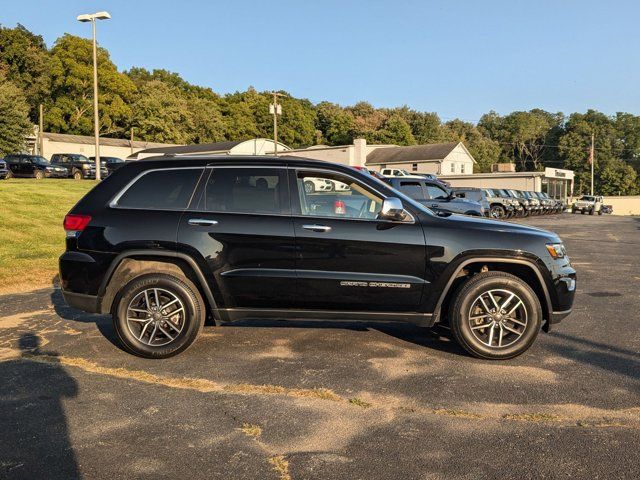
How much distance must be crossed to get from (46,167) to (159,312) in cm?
3089

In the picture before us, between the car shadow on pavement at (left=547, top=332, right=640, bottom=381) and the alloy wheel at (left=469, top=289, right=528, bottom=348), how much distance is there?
626mm

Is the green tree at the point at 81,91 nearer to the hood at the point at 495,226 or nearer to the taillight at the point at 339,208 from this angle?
the taillight at the point at 339,208

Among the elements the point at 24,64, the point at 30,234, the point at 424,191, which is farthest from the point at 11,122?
the point at 424,191

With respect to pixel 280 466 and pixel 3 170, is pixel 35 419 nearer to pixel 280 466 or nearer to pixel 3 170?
pixel 280 466

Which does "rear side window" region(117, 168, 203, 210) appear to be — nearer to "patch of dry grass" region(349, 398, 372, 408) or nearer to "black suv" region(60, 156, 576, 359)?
"black suv" region(60, 156, 576, 359)

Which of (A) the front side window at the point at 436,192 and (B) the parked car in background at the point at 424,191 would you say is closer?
(B) the parked car in background at the point at 424,191

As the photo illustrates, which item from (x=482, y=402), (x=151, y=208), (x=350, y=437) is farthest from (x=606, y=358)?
(x=151, y=208)

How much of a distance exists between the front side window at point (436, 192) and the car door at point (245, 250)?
37.6 feet

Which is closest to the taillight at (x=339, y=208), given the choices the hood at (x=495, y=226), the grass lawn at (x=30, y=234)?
the hood at (x=495, y=226)

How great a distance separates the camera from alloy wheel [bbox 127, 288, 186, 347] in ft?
16.7

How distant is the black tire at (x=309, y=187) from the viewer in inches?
205

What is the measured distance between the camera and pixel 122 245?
200 inches

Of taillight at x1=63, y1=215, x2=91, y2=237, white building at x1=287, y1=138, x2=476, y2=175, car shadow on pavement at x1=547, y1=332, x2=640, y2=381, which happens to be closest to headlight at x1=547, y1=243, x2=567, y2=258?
car shadow on pavement at x1=547, y1=332, x2=640, y2=381

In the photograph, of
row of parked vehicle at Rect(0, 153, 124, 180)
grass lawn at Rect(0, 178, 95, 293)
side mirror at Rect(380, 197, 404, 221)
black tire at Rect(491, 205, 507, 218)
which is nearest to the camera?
side mirror at Rect(380, 197, 404, 221)
